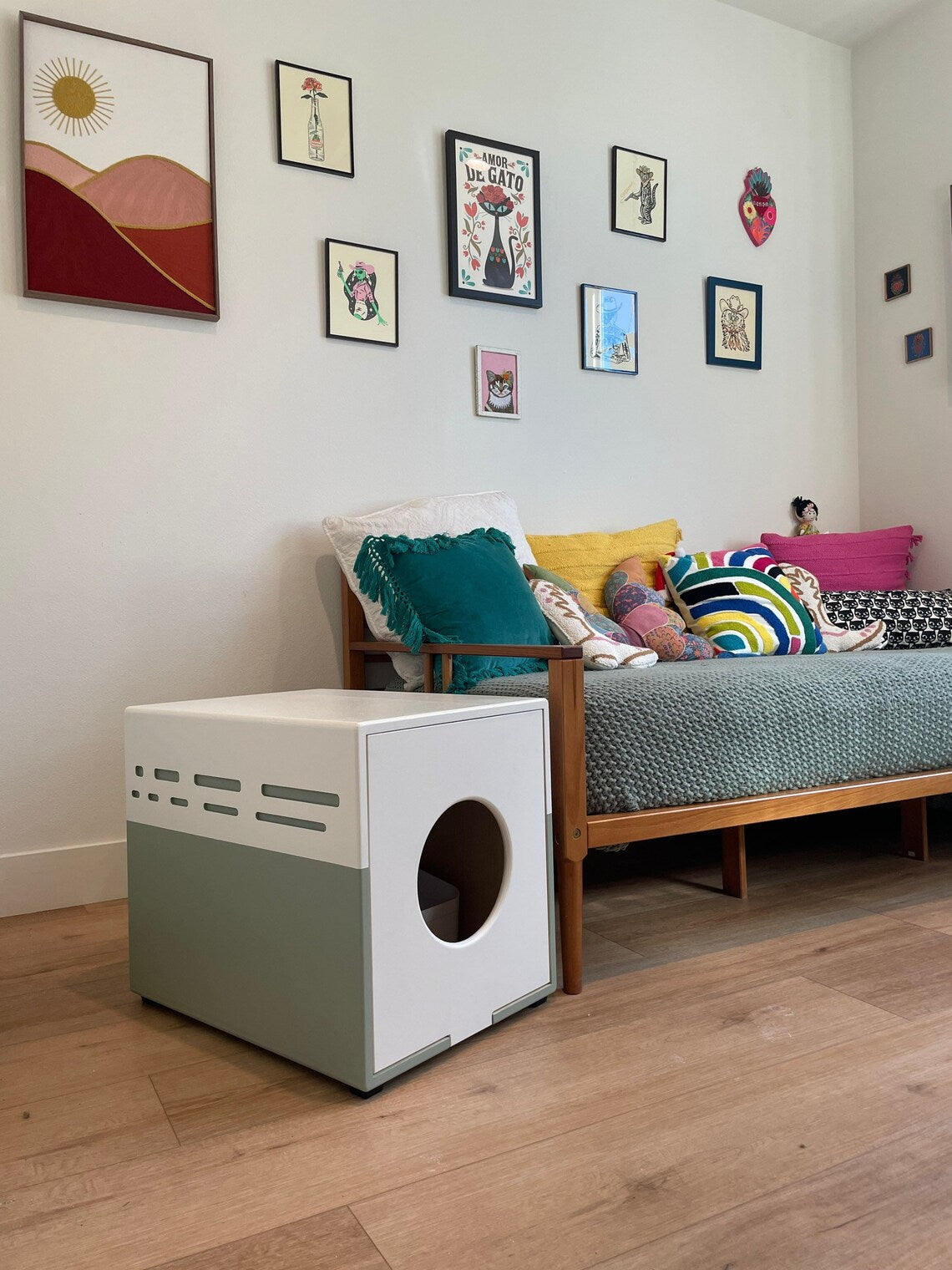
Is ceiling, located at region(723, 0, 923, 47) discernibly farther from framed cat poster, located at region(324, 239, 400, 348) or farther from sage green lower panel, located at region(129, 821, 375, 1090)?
sage green lower panel, located at region(129, 821, 375, 1090)

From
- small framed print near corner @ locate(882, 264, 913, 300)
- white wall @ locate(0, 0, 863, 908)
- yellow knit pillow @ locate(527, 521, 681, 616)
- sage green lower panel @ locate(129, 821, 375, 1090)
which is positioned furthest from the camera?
small framed print near corner @ locate(882, 264, 913, 300)

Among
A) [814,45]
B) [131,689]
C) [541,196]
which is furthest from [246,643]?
[814,45]

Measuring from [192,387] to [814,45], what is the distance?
102 inches

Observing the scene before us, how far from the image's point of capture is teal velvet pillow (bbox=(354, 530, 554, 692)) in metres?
1.97

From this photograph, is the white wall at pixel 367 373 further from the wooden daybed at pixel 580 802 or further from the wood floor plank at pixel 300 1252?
the wood floor plank at pixel 300 1252

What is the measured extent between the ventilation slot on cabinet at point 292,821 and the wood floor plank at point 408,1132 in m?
0.34

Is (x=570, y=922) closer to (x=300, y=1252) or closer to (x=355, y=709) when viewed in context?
(x=355, y=709)

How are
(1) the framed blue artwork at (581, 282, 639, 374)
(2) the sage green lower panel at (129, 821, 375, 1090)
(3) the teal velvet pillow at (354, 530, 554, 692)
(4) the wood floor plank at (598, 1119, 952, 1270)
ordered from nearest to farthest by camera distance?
1. (4) the wood floor plank at (598, 1119, 952, 1270)
2. (2) the sage green lower panel at (129, 821, 375, 1090)
3. (3) the teal velvet pillow at (354, 530, 554, 692)
4. (1) the framed blue artwork at (581, 282, 639, 374)

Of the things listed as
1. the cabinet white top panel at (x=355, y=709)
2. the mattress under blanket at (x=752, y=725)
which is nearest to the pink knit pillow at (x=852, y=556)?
the mattress under blanket at (x=752, y=725)

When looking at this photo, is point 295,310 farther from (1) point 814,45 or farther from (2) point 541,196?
(1) point 814,45

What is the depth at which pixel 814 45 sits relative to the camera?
3.30 m

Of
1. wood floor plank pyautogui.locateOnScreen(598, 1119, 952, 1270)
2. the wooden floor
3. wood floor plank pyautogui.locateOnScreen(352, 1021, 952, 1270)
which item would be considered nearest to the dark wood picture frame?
the wooden floor

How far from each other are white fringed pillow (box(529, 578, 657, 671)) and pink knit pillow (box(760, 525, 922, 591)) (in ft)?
3.29

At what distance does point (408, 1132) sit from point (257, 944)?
0.33 m
